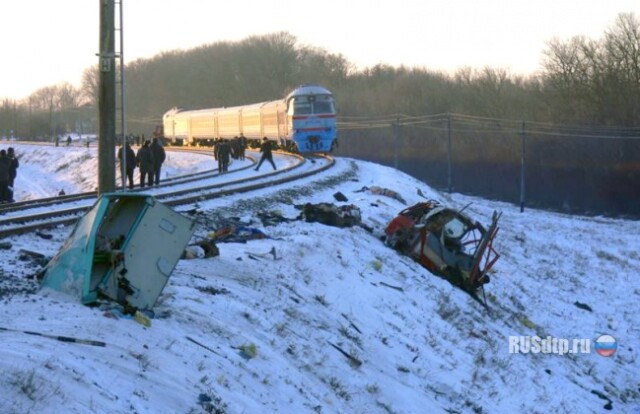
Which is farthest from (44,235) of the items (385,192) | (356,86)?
(356,86)

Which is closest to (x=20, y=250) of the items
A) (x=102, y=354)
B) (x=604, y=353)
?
(x=102, y=354)

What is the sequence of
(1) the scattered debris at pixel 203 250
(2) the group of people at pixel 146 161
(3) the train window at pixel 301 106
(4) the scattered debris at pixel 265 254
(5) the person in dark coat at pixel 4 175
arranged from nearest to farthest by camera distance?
(1) the scattered debris at pixel 203 250 < (4) the scattered debris at pixel 265 254 < (5) the person in dark coat at pixel 4 175 < (2) the group of people at pixel 146 161 < (3) the train window at pixel 301 106

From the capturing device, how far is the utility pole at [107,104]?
11227mm

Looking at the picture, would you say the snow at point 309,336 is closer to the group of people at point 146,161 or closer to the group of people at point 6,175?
the group of people at point 146,161

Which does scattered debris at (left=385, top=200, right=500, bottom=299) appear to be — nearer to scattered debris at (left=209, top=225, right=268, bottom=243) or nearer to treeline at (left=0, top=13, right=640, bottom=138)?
scattered debris at (left=209, top=225, right=268, bottom=243)

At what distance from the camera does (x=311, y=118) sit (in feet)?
124

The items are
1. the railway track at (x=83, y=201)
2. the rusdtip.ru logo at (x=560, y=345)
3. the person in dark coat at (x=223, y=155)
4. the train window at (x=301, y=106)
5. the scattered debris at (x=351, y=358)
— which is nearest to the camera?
the scattered debris at (x=351, y=358)

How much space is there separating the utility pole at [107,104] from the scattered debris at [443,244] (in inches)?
285

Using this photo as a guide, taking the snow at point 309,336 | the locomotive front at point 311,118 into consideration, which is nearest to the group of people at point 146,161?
the snow at point 309,336

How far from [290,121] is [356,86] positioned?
66.7 metres

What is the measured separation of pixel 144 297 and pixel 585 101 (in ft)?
200

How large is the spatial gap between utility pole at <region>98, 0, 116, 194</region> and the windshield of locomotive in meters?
26.5

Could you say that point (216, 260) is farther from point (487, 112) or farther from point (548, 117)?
point (487, 112)

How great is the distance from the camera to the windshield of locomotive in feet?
124
